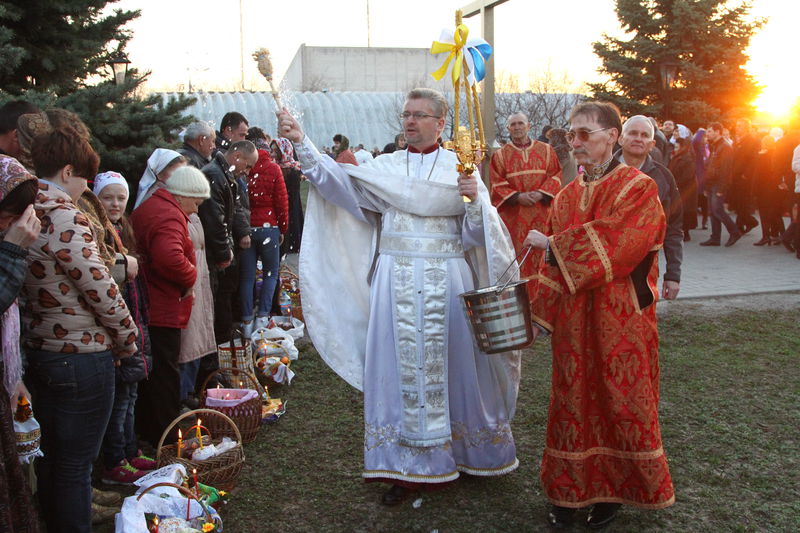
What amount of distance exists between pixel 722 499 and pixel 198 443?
2.96m

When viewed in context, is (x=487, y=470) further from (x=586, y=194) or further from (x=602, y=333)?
(x=586, y=194)

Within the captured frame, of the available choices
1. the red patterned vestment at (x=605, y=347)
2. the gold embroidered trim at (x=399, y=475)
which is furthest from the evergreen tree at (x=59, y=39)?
the red patterned vestment at (x=605, y=347)

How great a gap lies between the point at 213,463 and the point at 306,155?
1797mm

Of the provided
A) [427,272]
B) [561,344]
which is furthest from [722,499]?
[427,272]

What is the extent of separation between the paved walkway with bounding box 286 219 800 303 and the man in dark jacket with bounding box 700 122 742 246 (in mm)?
288

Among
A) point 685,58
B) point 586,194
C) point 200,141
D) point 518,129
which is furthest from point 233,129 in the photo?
point 685,58

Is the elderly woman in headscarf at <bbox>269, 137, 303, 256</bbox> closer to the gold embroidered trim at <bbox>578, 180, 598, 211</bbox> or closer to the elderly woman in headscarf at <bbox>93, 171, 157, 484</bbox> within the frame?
the elderly woman in headscarf at <bbox>93, 171, 157, 484</bbox>

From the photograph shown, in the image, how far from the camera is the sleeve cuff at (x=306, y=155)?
4.16m

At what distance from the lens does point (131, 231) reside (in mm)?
4578

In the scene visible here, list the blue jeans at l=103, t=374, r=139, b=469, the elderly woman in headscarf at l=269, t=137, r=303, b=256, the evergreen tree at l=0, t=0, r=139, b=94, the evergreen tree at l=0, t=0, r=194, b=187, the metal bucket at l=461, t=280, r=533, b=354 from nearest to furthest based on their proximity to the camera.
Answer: the metal bucket at l=461, t=280, r=533, b=354, the blue jeans at l=103, t=374, r=139, b=469, the evergreen tree at l=0, t=0, r=194, b=187, the evergreen tree at l=0, t=0, r=139, b=94, the elderly woman in headscarf at l=269, t=137, r=303, b=256

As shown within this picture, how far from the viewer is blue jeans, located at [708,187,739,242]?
14031mm

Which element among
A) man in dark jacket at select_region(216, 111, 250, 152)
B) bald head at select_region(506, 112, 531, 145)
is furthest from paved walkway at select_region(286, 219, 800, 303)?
man in dark jacket at select_region(216, 111, 250, 152)

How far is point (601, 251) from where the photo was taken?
3557 millimetres

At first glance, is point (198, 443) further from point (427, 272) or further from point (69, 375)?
point (427, 272)
